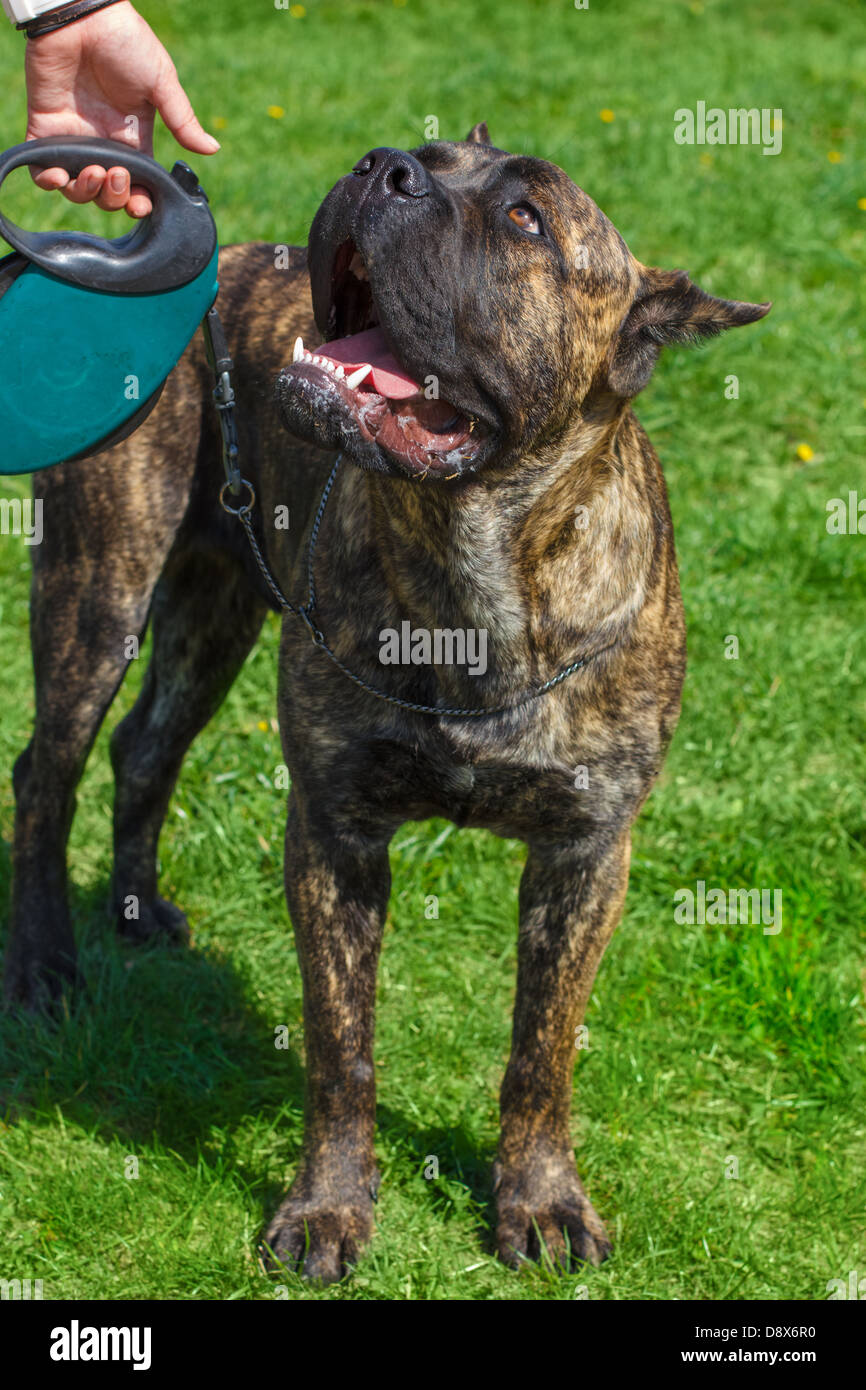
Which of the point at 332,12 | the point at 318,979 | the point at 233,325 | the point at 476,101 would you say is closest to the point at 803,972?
the point at 318,979

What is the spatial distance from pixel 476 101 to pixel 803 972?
18.7ft

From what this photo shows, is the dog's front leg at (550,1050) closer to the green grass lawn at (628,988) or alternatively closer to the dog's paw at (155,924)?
the green grass lawn at (628,988)

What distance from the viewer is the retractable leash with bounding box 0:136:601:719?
7.82 feet

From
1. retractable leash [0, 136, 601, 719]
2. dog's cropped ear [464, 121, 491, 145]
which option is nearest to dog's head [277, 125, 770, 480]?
retractable leash [0, 136, 601, 719]

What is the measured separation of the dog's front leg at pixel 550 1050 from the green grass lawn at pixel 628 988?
8 cm

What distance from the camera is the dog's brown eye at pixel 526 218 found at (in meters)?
2.44

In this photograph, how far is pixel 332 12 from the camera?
370 inches

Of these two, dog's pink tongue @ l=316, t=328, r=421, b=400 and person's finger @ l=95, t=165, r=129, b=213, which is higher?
person's finger @ l=95, t=165, r=129, b=213

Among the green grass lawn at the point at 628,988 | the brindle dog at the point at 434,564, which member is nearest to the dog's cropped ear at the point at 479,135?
the brindle dog at the point at 434,564

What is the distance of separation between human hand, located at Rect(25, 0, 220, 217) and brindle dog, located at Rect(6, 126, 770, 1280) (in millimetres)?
423

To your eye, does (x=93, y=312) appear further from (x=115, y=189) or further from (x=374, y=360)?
(x=374, y=360)

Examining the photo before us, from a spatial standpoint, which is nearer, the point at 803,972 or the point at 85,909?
the point at 803,972

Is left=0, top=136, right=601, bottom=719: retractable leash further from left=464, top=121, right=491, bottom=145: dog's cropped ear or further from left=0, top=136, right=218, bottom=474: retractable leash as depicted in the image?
left=464, top=121, right=491, bottom=145: dog's cropped ear

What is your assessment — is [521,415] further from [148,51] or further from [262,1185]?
[262,1185]
